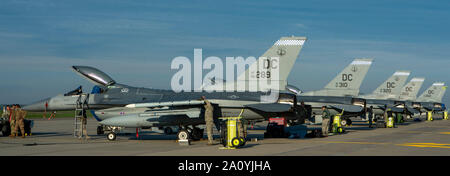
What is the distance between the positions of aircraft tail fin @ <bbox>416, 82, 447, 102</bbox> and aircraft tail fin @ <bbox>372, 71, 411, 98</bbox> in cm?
1959

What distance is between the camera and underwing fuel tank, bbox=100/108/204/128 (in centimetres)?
1595

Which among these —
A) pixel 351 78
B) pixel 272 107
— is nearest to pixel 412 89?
pixel 351 78

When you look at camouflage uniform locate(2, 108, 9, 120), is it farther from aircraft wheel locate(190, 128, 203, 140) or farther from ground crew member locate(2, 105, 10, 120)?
aircraft wheel locate(190, 128, 203, 140)

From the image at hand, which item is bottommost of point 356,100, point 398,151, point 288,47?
point 398,151

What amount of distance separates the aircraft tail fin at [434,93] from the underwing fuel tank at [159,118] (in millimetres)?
50467

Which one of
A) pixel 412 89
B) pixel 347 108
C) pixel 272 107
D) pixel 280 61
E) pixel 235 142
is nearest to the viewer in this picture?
pixel 235 142

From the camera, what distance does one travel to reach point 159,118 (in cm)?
1612

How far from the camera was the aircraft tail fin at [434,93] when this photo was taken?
57.1 metres

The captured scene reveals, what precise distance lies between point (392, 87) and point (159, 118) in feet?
101

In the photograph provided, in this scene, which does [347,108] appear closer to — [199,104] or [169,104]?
[199,104]
